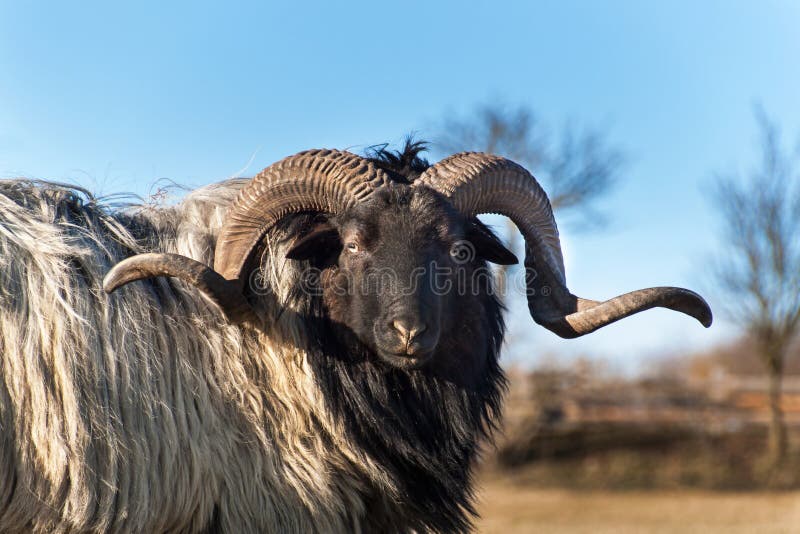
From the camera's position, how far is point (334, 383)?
4.46m

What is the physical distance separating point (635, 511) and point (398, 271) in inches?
466

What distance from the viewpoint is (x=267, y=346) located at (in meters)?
4.53

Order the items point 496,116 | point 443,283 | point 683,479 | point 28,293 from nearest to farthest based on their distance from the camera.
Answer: point 28,293, point 443,283, point 496,116, point 683,479

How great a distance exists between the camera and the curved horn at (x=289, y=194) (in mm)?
4496

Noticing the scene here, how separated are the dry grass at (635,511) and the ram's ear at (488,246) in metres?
6.86

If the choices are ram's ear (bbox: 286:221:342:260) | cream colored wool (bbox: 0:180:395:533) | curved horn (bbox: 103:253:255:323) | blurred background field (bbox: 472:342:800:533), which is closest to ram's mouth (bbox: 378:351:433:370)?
cream colored wool (bbox: 0:180:395:533)

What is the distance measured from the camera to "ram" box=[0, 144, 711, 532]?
4051mm

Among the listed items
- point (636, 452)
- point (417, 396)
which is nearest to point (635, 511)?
point (636, 452)

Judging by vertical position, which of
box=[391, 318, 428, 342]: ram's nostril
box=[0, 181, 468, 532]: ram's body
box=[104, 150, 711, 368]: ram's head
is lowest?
box=[0, 181, 468, 532]: ram's body

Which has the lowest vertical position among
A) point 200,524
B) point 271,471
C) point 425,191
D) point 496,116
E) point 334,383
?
point 200,524

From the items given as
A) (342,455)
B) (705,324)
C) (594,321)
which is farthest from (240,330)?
(705,324)

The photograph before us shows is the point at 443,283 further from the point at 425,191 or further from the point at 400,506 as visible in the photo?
the point at 400,506

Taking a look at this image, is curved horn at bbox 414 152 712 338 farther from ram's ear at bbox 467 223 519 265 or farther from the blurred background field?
the blurred background field

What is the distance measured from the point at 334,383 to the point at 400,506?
833 millimetres
